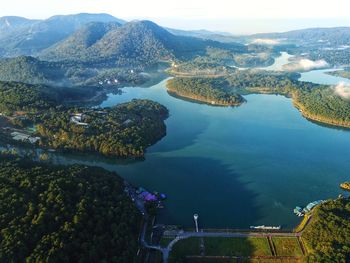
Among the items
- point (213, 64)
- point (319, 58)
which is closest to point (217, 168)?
point (213, 64)

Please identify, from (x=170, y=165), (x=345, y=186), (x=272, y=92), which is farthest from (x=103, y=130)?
(x=272, y=92)

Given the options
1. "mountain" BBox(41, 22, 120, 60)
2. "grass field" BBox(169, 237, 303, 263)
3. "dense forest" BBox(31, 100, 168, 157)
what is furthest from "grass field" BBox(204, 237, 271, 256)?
"mountain" BBox(41, 22, 120, 60)

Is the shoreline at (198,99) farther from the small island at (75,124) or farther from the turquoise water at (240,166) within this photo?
the small island at (75,124)

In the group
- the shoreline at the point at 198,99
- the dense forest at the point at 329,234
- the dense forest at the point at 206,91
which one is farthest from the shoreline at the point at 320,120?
the dense forest at the point at 329,234

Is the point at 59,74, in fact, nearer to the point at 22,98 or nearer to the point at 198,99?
the point at 22,98

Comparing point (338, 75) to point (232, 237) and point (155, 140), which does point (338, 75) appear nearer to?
point (155, 140)

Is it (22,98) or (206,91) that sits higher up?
(22,98)
